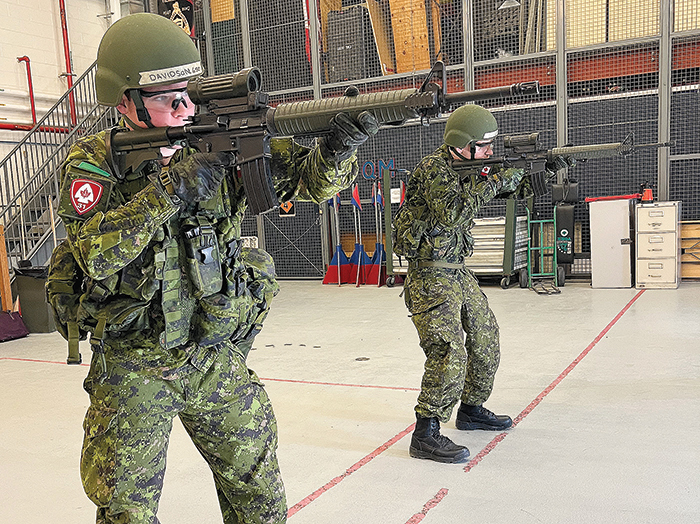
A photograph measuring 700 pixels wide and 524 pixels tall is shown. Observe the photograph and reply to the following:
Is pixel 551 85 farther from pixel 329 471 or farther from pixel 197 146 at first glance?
pixel 197 146

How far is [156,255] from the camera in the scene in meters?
1.76

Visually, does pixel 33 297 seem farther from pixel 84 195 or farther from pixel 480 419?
pixel 84 195

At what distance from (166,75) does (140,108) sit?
14cm

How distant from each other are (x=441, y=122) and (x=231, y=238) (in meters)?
8.61

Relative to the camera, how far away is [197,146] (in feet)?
5.87

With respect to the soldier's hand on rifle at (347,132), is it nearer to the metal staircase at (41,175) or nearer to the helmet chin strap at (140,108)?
the helmet chin strap at (140,108)

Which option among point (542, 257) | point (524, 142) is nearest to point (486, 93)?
point (524, 142)

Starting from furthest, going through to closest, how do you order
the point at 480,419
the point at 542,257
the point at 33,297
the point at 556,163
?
the point at 542,257 → the point at 33,297 → the point at 556,163 → the point at 480,419

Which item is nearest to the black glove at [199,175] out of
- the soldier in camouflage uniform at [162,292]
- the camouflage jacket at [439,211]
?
the soldier in camouflage uniform at [162,292]

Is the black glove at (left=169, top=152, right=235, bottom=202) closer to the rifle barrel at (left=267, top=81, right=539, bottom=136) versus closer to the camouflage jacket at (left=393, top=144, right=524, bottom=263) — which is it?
the rifle barrel at (left=267, top=81, right=539, bottom=136)

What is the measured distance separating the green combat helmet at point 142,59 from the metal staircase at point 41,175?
689cm

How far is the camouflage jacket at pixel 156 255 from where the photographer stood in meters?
1.65

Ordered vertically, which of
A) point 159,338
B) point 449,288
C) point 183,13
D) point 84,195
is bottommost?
point 449,288

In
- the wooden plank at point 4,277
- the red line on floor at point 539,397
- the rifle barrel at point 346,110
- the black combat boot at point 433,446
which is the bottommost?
the red line on floor at point 539,397
